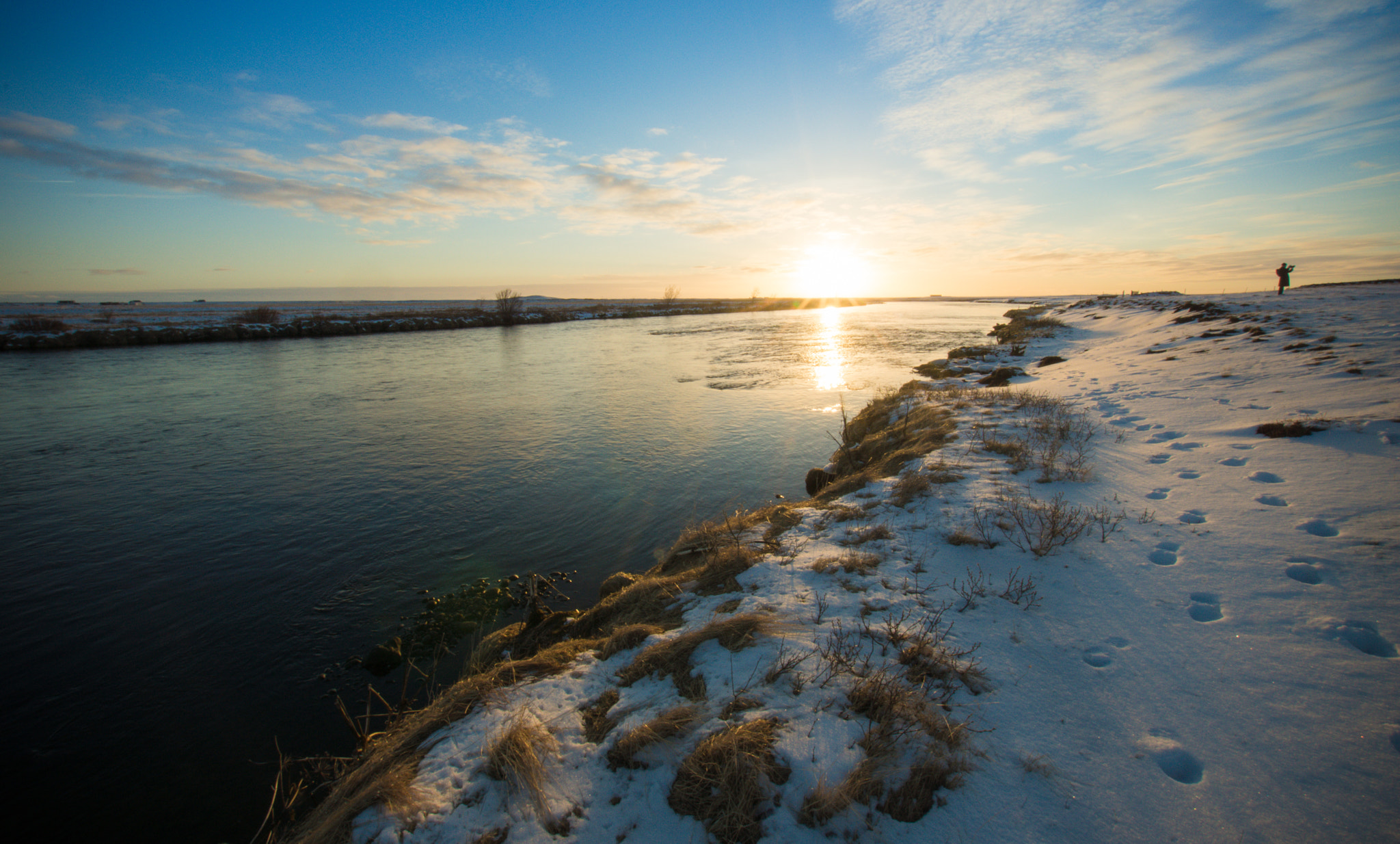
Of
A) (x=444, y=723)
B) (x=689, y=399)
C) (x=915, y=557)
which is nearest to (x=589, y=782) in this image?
(x=444, y=723)

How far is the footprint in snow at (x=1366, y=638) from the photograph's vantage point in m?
3.10

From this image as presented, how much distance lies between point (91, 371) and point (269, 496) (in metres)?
28.8

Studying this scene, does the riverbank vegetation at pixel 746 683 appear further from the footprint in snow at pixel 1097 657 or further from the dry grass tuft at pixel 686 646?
the footprint in snow at pixel 1097 657

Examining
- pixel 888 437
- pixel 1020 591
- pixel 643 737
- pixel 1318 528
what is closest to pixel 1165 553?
pixel 1318 528

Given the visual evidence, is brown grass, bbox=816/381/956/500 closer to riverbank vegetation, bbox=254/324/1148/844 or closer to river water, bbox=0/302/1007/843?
river water, bbox=0/302/1007/843

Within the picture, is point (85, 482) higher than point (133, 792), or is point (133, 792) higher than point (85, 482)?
point (85, 482)

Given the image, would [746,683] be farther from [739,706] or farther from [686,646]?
[686,646]

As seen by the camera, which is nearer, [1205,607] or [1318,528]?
[1205,607]

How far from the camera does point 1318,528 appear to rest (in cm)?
441

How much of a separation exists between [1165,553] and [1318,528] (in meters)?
1.32

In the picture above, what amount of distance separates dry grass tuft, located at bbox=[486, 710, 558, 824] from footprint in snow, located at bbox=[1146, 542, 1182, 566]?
5.34m

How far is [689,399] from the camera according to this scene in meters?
20.2

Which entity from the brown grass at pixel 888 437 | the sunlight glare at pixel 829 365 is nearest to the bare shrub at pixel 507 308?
the sunlight glare at pixel 829 365

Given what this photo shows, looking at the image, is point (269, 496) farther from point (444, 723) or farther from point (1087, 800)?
point (1087, 800)
